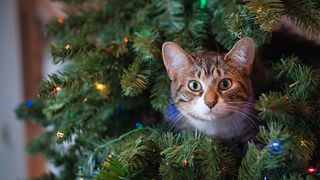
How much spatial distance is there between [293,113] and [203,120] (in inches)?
9.0

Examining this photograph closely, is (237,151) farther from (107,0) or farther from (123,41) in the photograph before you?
(107,0)

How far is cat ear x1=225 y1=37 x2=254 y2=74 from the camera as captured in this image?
25.1 inches

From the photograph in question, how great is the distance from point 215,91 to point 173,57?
98 millimetres

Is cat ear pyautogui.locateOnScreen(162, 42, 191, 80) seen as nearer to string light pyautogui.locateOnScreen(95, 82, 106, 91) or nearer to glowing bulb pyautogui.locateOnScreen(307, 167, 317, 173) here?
string light pyautogui.locateOnScreen(95, 82, 106, 91)

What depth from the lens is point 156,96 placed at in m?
0.70

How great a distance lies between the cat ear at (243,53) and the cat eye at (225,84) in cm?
4

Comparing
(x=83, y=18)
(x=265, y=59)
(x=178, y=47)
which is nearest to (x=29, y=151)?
(x=83, y=18)

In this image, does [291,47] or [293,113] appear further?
[291,47]

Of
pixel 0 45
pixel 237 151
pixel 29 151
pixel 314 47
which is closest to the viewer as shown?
pixel 237 151

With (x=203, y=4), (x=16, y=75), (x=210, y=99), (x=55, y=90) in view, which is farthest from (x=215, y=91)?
(x=16, y=75)

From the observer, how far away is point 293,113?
1.73 ft

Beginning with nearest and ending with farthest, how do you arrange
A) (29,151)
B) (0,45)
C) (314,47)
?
(314,47), (29,151), (0,45)

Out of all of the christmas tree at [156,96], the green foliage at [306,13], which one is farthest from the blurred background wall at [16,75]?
the green foliage at [306,13]

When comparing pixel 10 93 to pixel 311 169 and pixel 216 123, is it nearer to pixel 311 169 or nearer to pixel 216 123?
pixel 216 123
